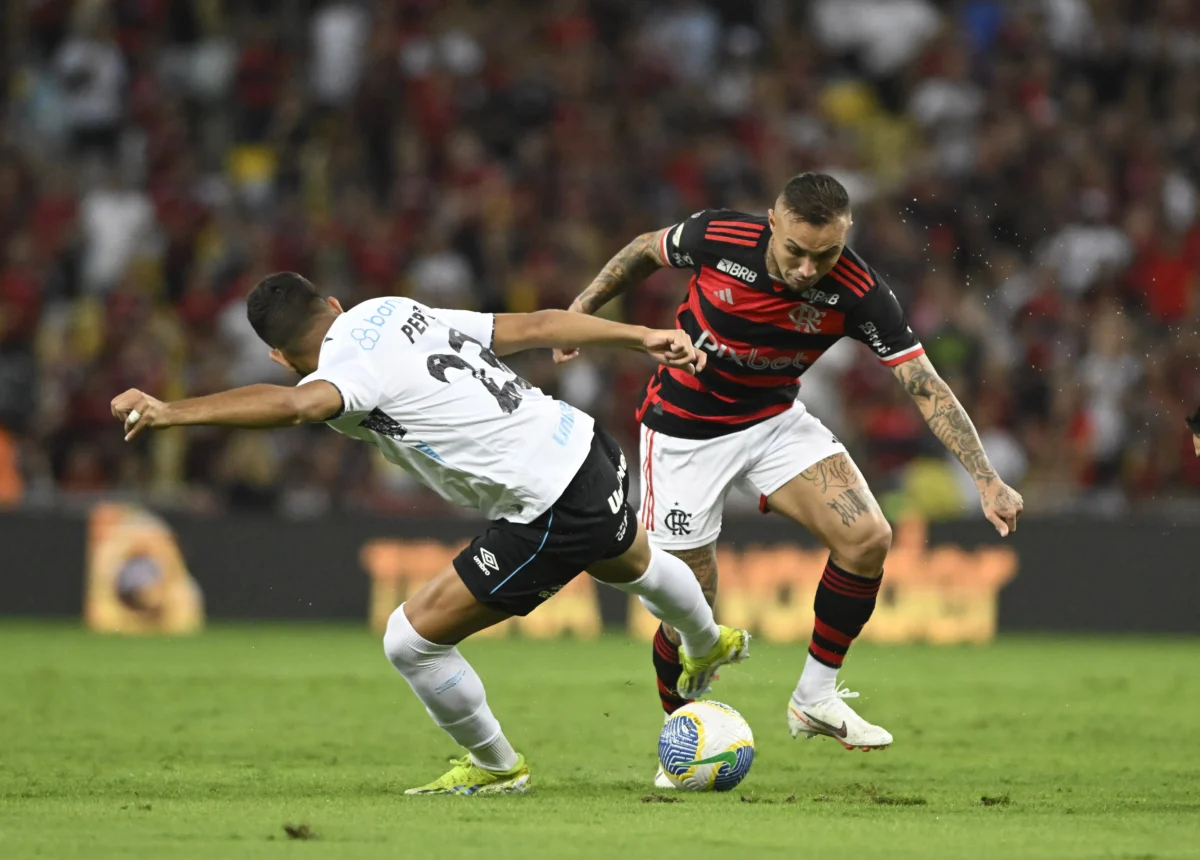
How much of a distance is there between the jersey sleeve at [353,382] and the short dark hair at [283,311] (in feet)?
0.75

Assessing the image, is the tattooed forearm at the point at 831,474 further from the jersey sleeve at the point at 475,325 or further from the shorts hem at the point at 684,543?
the jersey sleeve at the point at 475,325

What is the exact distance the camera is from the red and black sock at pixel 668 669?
8477 millimetres

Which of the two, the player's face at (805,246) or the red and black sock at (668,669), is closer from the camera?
the player's face at (805,246)

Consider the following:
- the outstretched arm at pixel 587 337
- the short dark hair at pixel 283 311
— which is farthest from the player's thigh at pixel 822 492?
the short dark hair at pixel 283 311

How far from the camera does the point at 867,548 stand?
8.14 meters

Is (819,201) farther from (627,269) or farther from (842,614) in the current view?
(842,614)

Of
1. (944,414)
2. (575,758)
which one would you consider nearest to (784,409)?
(944,414)

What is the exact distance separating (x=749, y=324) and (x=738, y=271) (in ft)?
0.81

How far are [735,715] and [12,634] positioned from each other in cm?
945

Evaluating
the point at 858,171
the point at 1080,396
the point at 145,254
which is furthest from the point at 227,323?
the point at 1080,396

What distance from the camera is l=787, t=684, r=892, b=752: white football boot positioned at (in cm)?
798

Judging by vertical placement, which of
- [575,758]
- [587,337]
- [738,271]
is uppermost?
[738,271]

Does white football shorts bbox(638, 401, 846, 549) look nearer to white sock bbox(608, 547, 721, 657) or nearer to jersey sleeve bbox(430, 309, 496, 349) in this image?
white sock bbox(608, 547, 721, 657)

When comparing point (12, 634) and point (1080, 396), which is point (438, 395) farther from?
point (1080, 396)
